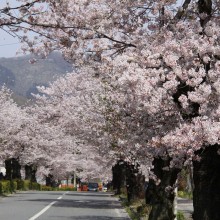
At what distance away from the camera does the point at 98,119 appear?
30.3 m

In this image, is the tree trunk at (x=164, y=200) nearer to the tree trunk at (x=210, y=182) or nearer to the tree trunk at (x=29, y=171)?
the tree trunk at (x=210, y=182)

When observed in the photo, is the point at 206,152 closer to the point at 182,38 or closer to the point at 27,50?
the point at 182,38

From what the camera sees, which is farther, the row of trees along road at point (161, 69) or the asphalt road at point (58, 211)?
the asphalt road at point (58, 211)

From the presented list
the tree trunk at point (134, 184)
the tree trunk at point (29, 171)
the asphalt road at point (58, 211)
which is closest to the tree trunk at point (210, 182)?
the asphalt road at point (58, 211)

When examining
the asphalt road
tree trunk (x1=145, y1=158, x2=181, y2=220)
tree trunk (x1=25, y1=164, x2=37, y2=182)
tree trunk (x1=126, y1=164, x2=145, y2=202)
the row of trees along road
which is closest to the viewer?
the row of trees along road

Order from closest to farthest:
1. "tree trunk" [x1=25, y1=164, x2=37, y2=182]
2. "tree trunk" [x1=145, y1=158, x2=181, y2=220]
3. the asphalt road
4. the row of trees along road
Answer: the row of trees along road → "tree trunk" [x1=145, y1=158, x2=181, y2=220] → the asphalt road → "tree trunk" [x1=25, y1=164, x2=37, y2=182]

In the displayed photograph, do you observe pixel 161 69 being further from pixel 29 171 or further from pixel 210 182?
pixel 29 171

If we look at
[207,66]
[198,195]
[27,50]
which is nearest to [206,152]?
[198,195]

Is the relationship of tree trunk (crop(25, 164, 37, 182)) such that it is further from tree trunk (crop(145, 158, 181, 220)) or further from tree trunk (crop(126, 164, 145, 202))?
tree trunk (crop(145, 158, 181, 220))

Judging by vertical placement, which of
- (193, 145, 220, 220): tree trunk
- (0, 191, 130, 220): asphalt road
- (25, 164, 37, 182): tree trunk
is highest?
(25, 164, 37, 182): tree trunk

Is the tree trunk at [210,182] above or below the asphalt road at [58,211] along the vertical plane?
above

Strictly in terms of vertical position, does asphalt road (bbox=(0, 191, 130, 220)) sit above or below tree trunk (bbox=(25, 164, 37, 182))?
below

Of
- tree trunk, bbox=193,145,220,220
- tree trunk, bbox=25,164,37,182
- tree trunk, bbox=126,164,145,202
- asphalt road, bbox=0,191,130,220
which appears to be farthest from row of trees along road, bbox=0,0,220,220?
tree trunk, bbox=25,164,37,182

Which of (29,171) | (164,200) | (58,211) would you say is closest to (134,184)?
(58,211)
